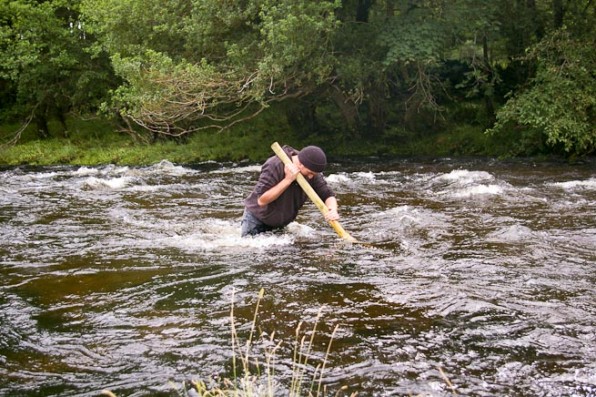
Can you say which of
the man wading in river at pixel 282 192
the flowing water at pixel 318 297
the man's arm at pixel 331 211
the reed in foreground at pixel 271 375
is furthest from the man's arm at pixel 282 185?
the reed in foreground at pixel 271 375

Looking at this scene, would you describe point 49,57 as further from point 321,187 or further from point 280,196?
point 321,187

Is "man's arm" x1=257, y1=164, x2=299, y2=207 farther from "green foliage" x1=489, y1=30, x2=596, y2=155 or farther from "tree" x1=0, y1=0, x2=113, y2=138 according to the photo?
"tree" x1=0, y1=0, x2=113, y2=138

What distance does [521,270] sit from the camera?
6.90m

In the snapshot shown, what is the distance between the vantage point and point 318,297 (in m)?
6.06

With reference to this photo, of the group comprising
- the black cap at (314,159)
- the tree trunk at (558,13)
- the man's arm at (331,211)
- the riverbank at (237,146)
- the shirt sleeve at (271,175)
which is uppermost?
the tree trunk at (558,13)

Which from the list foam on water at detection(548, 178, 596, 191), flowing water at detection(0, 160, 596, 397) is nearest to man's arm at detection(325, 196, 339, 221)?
flowing water at detection(0, 160, 596, 397)

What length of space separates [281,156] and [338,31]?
44.2 ft

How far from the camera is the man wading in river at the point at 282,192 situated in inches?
298

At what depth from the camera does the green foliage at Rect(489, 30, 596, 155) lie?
1731 centimetres

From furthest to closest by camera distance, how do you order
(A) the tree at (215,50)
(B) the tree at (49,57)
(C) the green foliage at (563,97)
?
(B) the tree at (49,57)
(A) the tree at (215,50)
(C) the green foliage at (563,97)

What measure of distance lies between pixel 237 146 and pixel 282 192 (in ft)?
57.7

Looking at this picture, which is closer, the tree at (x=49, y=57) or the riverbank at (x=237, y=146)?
the riverbank at (x=237, y=146)

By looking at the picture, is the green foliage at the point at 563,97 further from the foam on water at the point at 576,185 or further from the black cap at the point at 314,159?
the black cap at the point at 314,159

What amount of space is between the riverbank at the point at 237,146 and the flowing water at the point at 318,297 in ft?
35.0
